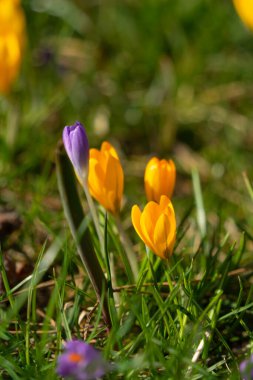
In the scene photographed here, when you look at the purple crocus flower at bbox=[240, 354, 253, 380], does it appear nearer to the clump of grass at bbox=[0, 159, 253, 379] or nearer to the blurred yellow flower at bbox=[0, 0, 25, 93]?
the clump of grass at bbox=[0, 159, 253, 379]

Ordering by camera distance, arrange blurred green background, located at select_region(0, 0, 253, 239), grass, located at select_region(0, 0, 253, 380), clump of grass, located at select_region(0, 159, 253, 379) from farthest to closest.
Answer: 1. blurred green background, located at select_region(0, 0, 253, 239)
2. grass, located at select_region(0, 0, 253, 380)
3. clump of grass, located at select_region(0, 159, 253, 379)

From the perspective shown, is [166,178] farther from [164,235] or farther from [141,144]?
[141,144]

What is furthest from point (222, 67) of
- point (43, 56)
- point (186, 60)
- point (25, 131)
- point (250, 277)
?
point (250, 277)

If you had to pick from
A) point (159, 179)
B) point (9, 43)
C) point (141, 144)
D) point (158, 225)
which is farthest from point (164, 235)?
point (141, 144)

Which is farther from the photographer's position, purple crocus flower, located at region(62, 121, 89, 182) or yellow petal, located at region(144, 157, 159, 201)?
yellow petal, located at region(144, 157, 159, 201)

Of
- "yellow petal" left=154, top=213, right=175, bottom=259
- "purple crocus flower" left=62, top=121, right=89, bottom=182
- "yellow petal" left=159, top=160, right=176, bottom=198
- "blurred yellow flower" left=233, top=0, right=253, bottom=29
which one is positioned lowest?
"yellow petal" left=154, top=213, right=175, bottom=259

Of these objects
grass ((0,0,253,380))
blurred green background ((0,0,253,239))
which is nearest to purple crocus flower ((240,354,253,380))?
grass ((0,0,253,380))

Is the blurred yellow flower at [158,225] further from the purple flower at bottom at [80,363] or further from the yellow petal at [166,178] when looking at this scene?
the purple flower at bottom at [80,363]

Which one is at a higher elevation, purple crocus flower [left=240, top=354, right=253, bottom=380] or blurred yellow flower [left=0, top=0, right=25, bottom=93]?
blurred yellow flower [left=0, top=0, right=25, bottom=93]
